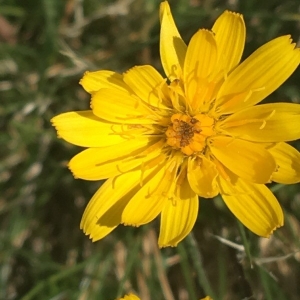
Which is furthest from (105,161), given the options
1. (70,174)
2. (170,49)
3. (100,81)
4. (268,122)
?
(70,174)

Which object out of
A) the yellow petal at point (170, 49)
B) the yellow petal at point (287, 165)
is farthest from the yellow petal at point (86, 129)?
the yellow petal at point (287, 165)

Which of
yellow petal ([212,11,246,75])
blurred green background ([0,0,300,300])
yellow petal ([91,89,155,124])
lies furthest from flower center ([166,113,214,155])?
blurred green background ([0,0,300,300])

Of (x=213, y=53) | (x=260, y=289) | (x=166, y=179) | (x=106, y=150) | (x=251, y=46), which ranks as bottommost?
(x=260, y=289)

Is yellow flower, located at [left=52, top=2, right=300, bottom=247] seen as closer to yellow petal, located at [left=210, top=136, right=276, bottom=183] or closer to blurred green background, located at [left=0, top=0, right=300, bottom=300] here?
yellow petal, located at [left=210, top=136, right=276, bottom=183]

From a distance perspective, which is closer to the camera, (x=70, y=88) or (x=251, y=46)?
(x=251, y=46)

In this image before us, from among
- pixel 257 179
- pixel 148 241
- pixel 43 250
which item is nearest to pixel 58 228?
pixel 43 250

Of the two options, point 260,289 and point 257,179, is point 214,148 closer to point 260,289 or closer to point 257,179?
point 257,179
